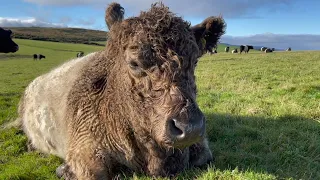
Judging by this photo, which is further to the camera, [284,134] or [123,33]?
[284,134]

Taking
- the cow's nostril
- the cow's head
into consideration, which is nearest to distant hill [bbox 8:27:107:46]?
the cow's head

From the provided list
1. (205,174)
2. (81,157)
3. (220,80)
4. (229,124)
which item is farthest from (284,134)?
(220,80)

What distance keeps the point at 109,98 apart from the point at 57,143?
2.37 m

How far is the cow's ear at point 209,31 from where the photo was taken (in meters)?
5.47

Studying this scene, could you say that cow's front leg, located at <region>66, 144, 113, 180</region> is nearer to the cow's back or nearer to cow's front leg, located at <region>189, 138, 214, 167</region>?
the cow's back

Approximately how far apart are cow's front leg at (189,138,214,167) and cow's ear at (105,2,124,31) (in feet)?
7.67

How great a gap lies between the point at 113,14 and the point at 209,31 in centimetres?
155

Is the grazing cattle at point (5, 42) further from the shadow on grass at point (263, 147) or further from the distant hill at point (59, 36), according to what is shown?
the distant hill at point (59, 36)

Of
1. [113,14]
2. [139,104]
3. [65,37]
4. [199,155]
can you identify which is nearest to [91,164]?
[139,104]

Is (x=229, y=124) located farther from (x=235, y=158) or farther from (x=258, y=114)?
(x=235, y=158)

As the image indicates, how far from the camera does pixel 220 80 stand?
18234 mm

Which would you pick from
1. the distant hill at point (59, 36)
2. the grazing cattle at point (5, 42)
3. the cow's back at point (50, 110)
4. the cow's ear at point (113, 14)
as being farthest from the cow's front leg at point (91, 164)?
the distant hill at point (59, 36)

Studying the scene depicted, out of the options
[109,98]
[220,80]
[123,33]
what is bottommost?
[220,80]

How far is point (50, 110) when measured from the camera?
7.19 m
